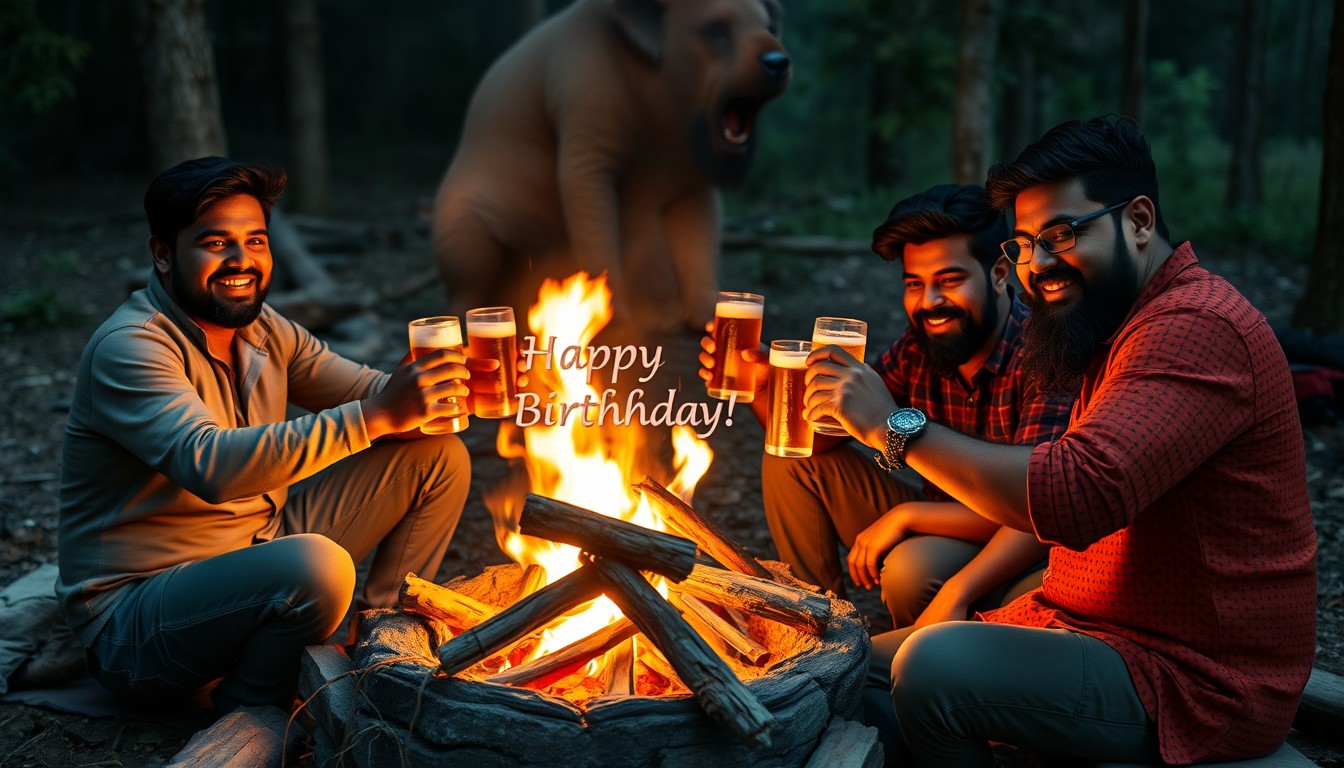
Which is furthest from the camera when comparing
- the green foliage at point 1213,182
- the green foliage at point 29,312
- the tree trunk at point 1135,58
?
the green foliage at point 1213,182

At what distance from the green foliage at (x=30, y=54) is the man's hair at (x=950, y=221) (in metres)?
8.22

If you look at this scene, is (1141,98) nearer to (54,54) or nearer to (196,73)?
(196,73)

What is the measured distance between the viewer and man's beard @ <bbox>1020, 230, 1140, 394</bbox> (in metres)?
2.42

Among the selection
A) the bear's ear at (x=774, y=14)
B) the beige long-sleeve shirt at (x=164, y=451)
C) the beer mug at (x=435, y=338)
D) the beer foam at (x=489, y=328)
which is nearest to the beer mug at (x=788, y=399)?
the beer foam at (x=489, y=328)

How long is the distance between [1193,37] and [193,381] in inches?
1006

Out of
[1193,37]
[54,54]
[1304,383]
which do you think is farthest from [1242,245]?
[1193,37]

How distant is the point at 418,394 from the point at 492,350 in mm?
269

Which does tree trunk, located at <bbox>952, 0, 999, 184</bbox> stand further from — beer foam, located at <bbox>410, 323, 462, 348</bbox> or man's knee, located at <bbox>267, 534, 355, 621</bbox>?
man's knee, located at <bbox>267, 534, 355, 621</bbox>

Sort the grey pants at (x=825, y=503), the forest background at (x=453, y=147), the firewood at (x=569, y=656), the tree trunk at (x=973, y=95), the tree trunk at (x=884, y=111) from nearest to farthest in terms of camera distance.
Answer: the firewood at (x=569, y=656) → the grey pants at (x=825, y=503) → the forest background at (x=453, y=147) → the tree trunk at (x=973, y=95) → the tree trunk at (x=884, y=111)

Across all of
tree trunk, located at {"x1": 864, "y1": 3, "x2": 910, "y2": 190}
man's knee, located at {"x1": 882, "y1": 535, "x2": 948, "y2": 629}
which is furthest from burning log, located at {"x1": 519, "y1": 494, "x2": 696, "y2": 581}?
tree trunk, located at {"x1": 864, "y1": 3, "x2": 910, "y2": 190}

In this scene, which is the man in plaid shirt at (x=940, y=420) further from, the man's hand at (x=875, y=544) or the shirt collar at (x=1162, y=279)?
the shirt collar at (x=1162, y=279)

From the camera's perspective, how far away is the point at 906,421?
8.12 feet

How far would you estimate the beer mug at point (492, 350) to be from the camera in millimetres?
2910

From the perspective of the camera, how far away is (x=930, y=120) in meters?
11.9
